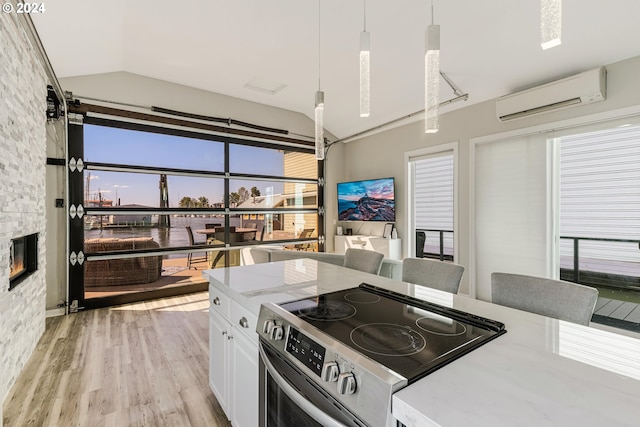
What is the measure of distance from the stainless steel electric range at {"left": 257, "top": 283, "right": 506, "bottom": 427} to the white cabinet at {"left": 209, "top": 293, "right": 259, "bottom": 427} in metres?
0.16

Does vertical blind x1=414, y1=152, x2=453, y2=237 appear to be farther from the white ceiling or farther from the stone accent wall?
the stone accent wall

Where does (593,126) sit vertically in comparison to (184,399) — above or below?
above

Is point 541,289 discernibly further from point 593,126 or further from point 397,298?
point 593,126

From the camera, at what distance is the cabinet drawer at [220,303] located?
5.59ft

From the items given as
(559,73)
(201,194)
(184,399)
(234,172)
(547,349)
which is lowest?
(184,399)

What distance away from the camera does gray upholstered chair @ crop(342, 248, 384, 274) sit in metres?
2.37

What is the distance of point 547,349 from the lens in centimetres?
91

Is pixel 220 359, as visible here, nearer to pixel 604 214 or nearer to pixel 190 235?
pixel 190 235

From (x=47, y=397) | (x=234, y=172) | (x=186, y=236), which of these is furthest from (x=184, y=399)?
(x=234, y=172)

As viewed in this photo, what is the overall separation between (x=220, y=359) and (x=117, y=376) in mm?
1172

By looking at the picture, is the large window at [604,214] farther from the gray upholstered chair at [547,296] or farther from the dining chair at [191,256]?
the dining chair at [191,256]

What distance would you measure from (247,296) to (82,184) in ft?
11.9

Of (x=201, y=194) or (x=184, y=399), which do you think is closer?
(x=184, y=399)

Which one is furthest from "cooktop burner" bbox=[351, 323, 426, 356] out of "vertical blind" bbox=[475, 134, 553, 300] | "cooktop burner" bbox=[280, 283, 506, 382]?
"vertical blind" bbox=[475, 134, 553, 300]
